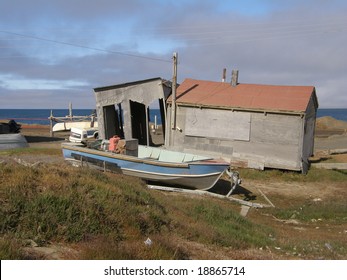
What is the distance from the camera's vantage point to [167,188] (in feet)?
51.9

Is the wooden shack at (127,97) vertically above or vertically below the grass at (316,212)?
above

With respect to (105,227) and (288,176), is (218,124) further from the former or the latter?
(105,227)

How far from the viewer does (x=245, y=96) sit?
74.1 ft

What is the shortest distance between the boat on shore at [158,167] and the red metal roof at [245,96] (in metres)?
6.02

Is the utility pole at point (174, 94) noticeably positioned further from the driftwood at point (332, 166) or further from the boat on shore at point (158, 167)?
the driftwood at point (332, 166)

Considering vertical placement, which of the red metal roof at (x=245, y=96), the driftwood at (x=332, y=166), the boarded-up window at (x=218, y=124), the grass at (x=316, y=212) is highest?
the red metal roof at (x=245, y=96)

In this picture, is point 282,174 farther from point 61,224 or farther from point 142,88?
point 61,224

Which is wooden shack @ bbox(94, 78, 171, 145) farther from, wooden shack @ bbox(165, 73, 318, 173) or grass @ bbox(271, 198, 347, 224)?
grass @ bbox(271, 198, 347, 224)

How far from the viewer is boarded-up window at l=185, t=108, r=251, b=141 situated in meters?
21.2

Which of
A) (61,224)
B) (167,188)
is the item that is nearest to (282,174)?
(167,188)

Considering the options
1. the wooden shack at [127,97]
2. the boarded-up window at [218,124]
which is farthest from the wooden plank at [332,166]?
the wooden shack at [127,97]

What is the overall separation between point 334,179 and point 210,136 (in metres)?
7.06

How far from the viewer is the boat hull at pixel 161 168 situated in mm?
15922

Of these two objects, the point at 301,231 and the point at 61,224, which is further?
the point at 301,231
